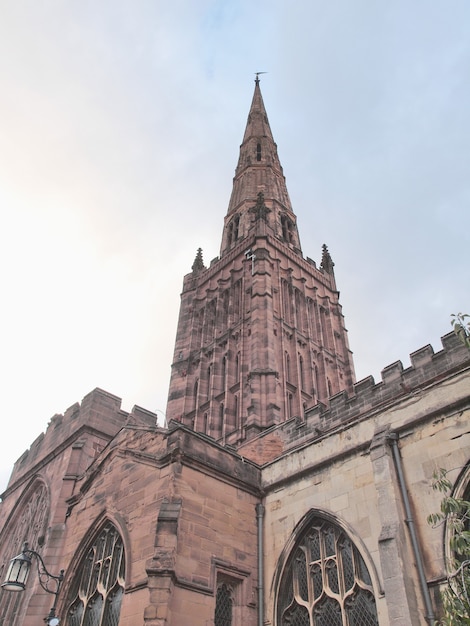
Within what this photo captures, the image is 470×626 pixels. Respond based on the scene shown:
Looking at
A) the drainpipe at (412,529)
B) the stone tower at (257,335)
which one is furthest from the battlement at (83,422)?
the stone tower at (257,335)

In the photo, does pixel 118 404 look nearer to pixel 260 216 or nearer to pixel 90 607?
pixel 90 607

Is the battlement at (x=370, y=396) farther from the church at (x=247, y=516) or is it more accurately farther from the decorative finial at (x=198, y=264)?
the decorative finial at (x=198, y=264)

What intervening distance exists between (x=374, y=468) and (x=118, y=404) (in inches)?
399

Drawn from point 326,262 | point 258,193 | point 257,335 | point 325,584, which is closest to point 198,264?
point 258,193

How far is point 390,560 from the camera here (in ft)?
28.8

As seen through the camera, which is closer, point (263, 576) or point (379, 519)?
point (379, 519)

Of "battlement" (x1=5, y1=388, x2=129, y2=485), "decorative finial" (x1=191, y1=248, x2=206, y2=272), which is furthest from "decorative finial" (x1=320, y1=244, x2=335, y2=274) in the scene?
"battlement" (x1=5, y1=388, x2=129, y2=485)

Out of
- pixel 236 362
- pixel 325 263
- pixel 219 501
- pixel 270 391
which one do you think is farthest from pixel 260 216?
pixel 219 501

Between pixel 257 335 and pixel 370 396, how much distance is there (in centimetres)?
1664

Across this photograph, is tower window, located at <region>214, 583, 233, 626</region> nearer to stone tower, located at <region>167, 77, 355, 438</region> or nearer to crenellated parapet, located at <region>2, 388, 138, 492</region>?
crenellated parapet, located at <region>2, 388, 138, 492</region>

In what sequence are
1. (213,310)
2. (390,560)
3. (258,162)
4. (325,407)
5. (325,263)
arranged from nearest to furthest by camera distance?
1. (390,560)
2. (325,407)
3. (213,310)
4. (325,263)
5. (258,162)

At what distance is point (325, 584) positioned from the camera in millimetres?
10305

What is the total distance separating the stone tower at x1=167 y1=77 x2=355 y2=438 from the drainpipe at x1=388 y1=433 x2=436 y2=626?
1718cm

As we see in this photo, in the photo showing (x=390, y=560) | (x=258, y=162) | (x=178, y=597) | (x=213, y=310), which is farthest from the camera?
(x=258, y=162)
